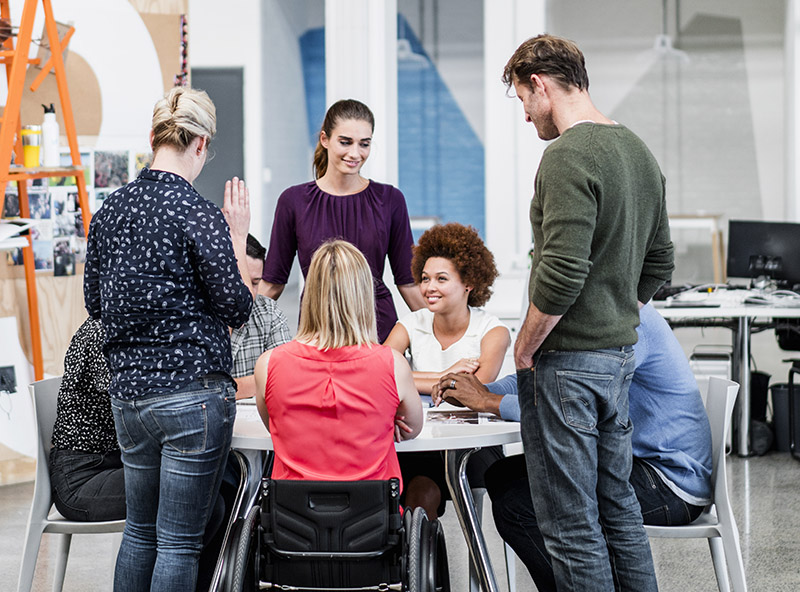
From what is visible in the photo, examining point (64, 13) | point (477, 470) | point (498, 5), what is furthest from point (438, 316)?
point (498, 5)

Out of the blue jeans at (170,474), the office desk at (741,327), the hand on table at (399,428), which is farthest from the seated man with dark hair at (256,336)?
the office desk at (741,327)

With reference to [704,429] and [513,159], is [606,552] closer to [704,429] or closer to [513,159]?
[704,429]

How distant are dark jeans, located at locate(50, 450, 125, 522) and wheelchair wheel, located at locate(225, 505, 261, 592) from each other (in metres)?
0.61

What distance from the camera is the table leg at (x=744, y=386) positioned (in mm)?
4922

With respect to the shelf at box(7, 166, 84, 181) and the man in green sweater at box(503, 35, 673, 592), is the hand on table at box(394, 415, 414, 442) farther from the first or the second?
the shelf at box(7, 166, 84, 181)

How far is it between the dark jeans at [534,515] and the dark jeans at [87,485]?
100 cm

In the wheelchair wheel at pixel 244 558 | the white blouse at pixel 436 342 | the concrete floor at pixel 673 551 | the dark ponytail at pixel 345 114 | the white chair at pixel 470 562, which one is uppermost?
the dark ponytail at pixel 345 114

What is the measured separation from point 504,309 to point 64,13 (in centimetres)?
268

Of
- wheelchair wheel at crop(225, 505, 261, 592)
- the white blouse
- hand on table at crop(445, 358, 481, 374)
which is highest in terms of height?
the white blouse

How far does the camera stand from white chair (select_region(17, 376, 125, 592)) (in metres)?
2.50

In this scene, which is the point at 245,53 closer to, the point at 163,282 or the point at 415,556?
the point at 163,282

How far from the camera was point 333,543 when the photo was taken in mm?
1929

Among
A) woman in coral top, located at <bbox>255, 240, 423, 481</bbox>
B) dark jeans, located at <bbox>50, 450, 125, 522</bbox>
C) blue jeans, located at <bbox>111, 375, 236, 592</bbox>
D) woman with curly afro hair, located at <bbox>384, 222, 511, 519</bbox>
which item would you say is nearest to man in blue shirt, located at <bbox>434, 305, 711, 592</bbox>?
woman in coral top, located at <bbox>255, 240, 423, 481</bbox>

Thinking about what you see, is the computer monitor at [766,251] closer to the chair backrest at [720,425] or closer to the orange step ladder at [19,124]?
the chair backrest at [720,425]
